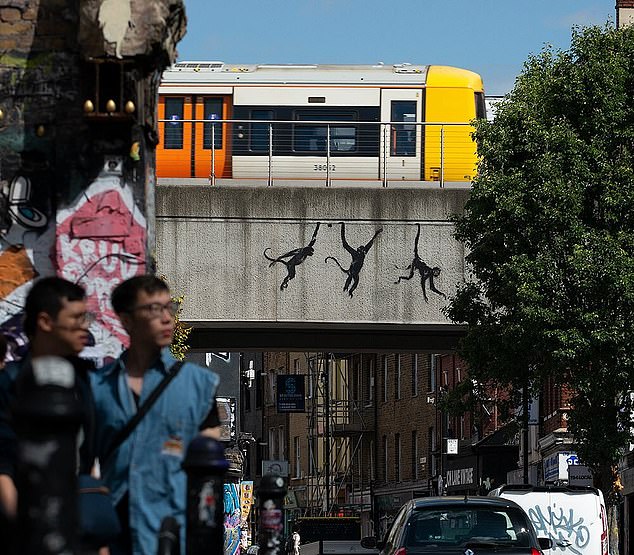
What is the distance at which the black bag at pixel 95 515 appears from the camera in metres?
6.39

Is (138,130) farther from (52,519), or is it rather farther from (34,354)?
(52,519)

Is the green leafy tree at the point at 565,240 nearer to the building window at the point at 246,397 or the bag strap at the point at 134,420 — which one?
the bag strap at the point at 134,420

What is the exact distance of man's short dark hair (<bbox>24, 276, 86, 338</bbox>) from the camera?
7.08 metres

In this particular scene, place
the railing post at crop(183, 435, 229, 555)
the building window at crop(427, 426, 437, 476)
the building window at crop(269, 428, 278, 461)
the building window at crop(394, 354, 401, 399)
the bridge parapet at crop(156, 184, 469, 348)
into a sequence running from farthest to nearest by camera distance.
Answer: the building window at crop(269, 428, 278, 461)
the building window at crop(394, 354, 401, 399)
the building window at crop(427, 426, 437, 476)
the bridge parapet at crop(156, 184, 469, 348)
the railing post at crop(183, 435, 229, 555)

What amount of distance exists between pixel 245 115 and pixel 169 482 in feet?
94.4

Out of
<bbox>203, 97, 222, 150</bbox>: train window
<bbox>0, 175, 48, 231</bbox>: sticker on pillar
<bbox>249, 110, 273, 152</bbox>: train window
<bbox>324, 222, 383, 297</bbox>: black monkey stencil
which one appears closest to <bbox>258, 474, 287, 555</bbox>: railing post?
<bbox>0, 175, 48, 231</bbox>: sticker on pillar

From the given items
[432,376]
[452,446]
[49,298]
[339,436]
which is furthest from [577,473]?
[339,436]

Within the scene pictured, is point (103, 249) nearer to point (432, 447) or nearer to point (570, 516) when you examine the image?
point (570, 516)

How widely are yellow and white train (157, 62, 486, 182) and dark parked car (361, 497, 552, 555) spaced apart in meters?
13.9

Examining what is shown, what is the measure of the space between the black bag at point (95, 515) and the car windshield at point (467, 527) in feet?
33.6

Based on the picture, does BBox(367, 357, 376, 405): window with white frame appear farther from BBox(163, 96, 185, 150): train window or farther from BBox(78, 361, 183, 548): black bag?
BBox(78, 361, 183, 548): black bag

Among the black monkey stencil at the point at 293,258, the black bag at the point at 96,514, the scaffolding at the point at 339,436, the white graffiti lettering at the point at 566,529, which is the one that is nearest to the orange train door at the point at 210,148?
the black monkey stencil at the point at 293,258

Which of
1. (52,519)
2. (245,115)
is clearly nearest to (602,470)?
(245,115)

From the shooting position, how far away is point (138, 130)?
10227 millimetres
